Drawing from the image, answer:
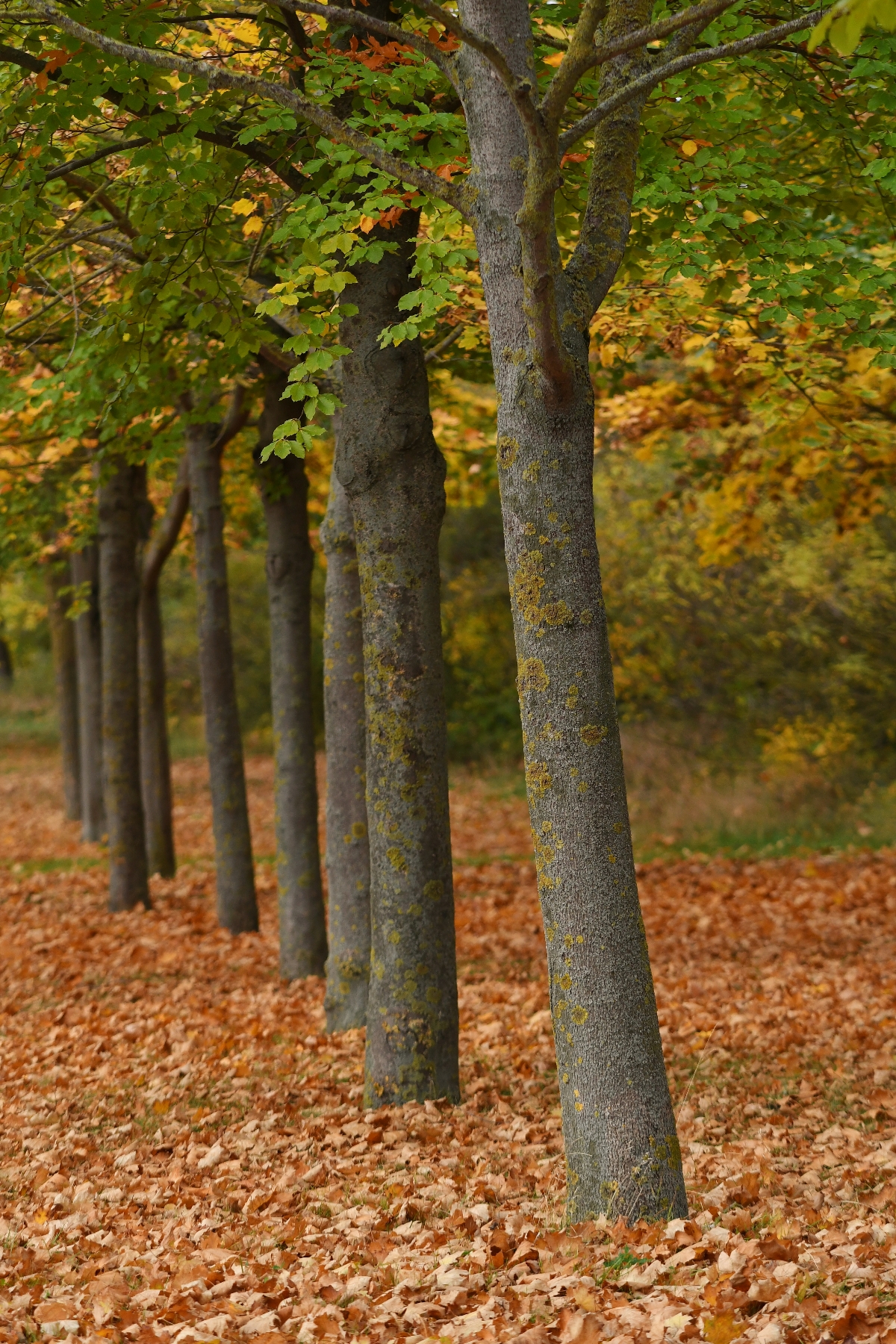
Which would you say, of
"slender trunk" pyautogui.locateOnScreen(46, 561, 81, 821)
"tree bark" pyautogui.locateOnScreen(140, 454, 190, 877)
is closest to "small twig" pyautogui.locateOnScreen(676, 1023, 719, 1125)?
"tree bark" pyautogui.locateOnScreen(140, 454, 190, 877)

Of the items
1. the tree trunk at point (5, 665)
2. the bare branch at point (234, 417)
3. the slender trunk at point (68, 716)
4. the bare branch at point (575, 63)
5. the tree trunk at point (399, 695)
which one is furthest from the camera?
the tree trunk at point (5, 665)

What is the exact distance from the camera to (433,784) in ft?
17.3

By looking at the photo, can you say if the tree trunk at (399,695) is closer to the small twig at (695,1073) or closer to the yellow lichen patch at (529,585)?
the small twig at (695,1073)

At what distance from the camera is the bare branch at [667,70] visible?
136 inches

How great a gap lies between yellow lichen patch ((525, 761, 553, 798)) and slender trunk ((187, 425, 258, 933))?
602cm

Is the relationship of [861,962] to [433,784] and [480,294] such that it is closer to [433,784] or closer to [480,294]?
[433,784]

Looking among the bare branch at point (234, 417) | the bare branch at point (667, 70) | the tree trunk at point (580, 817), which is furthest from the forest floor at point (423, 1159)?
the bare branch at point (234, 417)

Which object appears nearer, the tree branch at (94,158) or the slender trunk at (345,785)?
the tree branch at (94,158)

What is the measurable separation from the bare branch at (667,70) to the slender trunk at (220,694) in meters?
6.36

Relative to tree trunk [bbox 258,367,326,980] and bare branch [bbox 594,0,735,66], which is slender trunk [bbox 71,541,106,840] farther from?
bare branch [bbox 594,0,735,66]

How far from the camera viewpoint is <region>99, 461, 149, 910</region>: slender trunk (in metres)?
10.6

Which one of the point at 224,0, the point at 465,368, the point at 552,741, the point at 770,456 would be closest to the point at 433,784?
the point at 552,741

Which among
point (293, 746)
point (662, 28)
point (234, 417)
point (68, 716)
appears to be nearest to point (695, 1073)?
point (293, 746)

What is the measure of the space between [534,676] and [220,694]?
6.27 m
